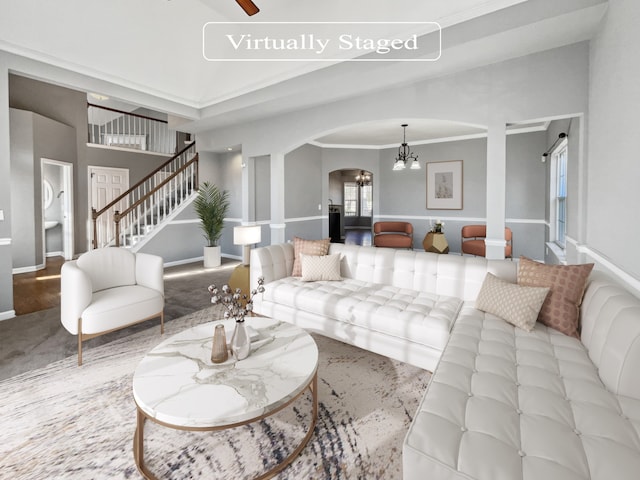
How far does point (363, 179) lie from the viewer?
46.0ft

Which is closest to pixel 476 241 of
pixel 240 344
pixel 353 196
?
pixel 240 344

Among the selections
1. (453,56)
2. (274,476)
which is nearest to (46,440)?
(274,476)

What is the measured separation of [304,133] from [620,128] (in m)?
3.83

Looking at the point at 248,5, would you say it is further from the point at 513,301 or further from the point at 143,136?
the point at 143,136

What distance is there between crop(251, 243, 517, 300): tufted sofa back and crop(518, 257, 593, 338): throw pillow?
1.39 ft

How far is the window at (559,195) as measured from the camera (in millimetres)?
4815

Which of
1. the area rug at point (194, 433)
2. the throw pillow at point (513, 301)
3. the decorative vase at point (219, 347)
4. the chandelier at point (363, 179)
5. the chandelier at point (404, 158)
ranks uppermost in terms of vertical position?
the chandelier at point (363, 179)

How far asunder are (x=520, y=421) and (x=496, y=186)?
118 inches

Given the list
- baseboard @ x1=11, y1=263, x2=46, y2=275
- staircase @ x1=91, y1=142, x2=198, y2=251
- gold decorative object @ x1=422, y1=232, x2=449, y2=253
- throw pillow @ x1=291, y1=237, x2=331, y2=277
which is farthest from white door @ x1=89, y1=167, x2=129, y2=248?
gold decorative object @ x1=422, y1=232, x2=449, y2=253

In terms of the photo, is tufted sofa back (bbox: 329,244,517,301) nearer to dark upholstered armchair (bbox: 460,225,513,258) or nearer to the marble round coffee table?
the marble round coffee table

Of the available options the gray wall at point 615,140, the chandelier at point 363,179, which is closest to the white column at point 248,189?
the gray wall at point 615,140

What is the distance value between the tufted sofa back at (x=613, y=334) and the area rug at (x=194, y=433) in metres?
1.08

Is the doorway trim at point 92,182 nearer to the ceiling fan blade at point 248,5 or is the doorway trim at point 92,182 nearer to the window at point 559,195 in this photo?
the ceiling fan blade at point 248,5

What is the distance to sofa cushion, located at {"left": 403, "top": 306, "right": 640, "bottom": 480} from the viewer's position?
1089mm
